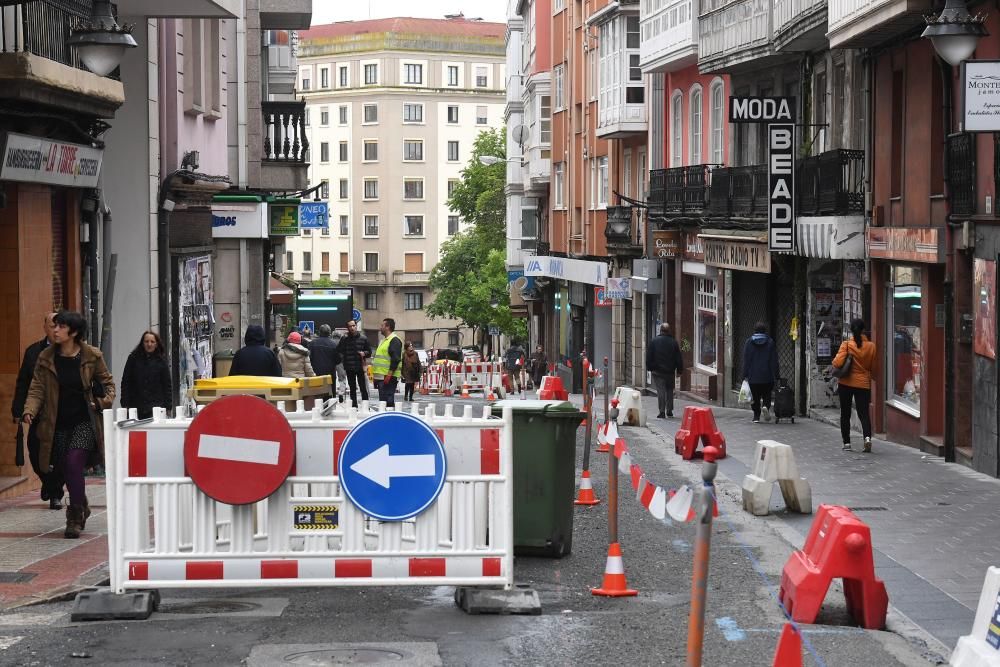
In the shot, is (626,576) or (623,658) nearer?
(623,658)

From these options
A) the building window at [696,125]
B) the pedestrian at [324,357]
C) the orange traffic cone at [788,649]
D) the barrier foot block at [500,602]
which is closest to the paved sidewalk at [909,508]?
the barrier foot block at [500,602]

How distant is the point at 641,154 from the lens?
43.5 meters

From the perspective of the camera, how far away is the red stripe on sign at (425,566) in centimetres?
930

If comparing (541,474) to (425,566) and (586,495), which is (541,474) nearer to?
(425,566)

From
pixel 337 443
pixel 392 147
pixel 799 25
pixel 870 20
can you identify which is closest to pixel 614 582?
pixel 337 443

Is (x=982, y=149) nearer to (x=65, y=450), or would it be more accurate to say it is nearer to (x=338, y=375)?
(x=65, y=450)

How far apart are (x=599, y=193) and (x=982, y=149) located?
2939 centimetres

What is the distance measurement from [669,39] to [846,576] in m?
28.2

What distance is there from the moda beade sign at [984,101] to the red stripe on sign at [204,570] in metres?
7.15

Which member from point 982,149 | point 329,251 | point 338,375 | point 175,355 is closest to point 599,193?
point 338,375

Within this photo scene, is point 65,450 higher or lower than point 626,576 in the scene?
higher

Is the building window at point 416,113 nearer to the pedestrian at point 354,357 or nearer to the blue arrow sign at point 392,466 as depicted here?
the pedestrian at point 354,357

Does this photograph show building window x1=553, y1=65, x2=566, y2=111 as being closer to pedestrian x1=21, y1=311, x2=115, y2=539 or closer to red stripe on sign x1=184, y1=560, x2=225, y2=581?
pedestrian x1=21, y1=311, x2=115, y2=539

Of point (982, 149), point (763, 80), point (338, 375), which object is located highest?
point (763, 80)
